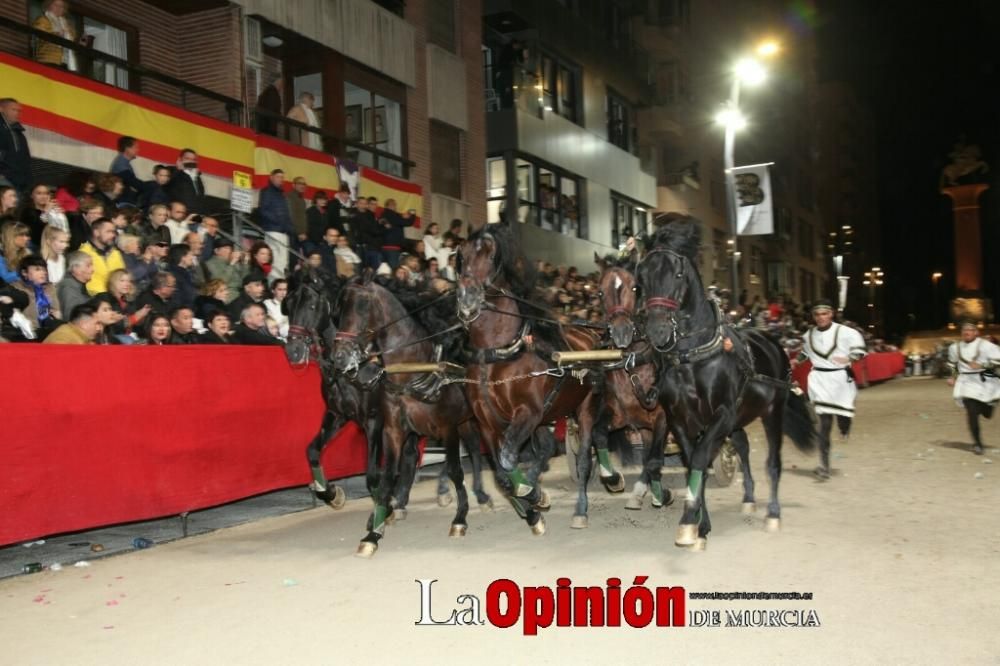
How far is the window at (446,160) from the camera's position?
2445 cm

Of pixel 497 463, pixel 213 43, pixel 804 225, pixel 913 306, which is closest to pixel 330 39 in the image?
pixel 213 43

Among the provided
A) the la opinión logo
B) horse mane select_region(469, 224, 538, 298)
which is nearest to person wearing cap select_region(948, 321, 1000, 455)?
horse mane select_region(469, 224, 538, 298)

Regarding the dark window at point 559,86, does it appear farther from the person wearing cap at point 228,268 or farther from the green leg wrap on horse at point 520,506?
the green leg wrap on horse at point 520,506

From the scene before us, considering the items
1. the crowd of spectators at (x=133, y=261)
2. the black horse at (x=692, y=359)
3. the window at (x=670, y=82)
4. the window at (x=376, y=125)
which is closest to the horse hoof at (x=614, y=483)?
the black horse at (x=692, y=359)

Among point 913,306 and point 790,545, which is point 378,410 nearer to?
point 790,545

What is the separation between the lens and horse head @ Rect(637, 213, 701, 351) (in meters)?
7.35

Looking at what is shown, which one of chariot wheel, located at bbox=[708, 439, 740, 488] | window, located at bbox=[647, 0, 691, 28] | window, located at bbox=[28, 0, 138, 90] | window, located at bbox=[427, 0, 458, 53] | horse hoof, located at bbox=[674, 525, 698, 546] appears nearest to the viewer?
horse hoof, located at bbox=[674, 525, 698, 546]

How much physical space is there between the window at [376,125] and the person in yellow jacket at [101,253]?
1261 cm

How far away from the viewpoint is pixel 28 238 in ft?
30.9

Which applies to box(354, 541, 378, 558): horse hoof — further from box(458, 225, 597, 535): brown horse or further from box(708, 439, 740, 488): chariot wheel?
box(708, 439, 740, 488): chariot wheel

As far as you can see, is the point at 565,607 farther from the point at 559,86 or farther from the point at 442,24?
the point at 559,86

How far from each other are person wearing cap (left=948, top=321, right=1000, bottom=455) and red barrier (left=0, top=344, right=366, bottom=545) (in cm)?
957

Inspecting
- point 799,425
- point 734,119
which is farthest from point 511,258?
point 734,119

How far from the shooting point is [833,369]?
39.8 feet
